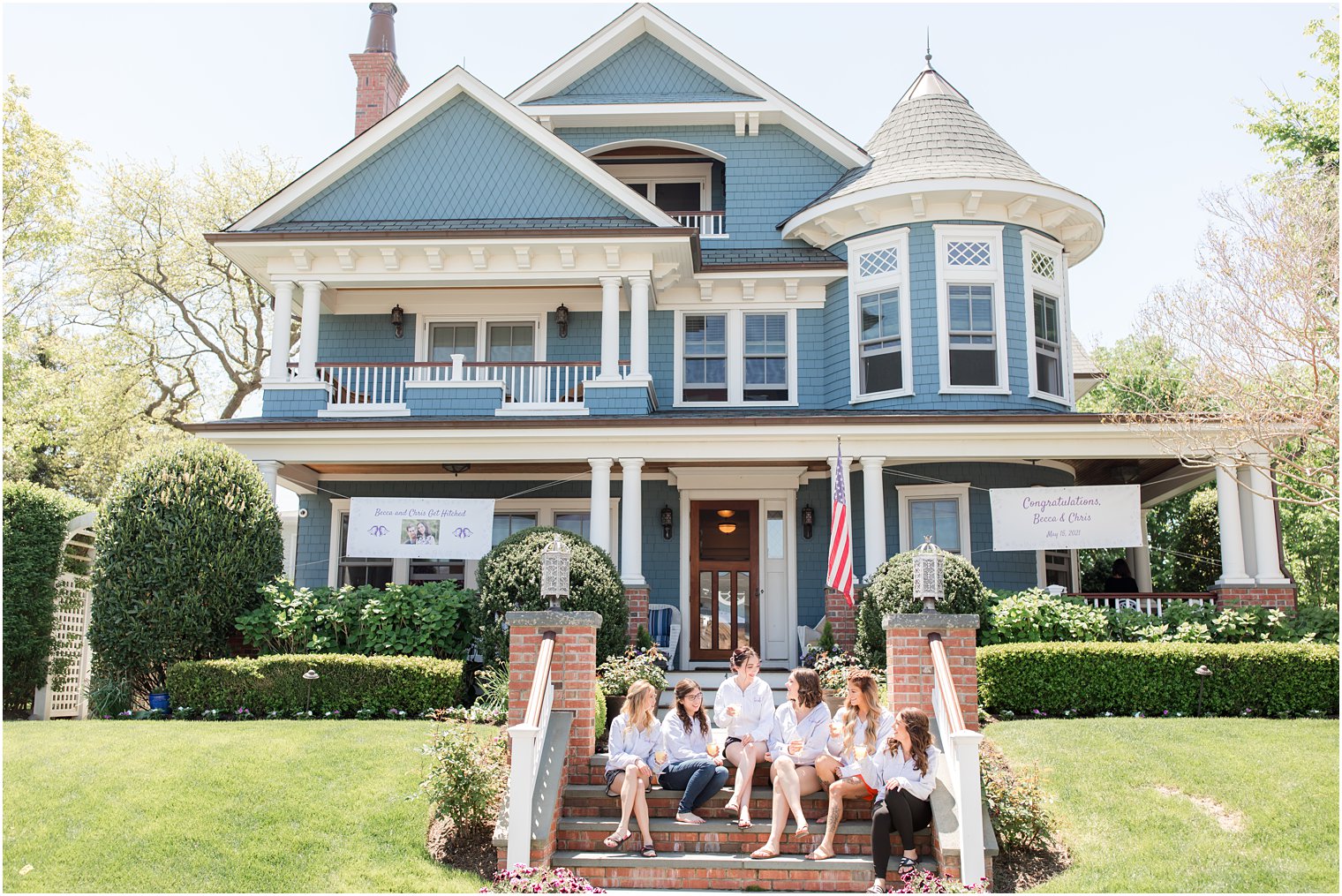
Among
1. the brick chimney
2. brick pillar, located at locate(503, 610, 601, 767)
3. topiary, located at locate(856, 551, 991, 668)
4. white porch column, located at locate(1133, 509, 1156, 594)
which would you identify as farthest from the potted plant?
the brick chimney

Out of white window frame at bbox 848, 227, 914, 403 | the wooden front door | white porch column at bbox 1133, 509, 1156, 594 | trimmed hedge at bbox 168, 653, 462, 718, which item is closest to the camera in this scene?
trimmed hedge at bbox 168, 653, 462, 718

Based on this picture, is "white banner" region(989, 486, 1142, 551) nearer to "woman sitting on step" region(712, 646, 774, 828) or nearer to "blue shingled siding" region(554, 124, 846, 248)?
"blue shingled siding" region(554, 124, 846, 248)

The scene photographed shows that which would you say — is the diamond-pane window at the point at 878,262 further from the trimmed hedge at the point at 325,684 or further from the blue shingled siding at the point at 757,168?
the trimmed hedge at the point at 325,684

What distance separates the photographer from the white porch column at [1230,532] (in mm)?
14539

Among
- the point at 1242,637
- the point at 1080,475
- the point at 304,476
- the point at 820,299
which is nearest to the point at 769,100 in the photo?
the point at 820,299

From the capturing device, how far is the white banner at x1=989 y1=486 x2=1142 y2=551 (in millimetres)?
14688

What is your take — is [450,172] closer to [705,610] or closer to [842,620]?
[705,610]

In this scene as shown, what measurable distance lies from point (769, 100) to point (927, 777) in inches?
526

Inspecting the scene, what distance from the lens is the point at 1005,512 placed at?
1492 cm

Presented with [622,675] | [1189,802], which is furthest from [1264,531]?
[622,675]

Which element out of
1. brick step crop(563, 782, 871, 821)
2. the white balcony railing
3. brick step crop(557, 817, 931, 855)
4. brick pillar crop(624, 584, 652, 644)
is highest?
the white balcony railing

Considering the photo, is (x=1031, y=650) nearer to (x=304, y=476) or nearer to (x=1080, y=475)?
(x=1080, y=475)

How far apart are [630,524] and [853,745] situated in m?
6.84

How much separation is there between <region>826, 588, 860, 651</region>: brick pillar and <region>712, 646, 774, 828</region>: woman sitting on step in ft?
17.4
